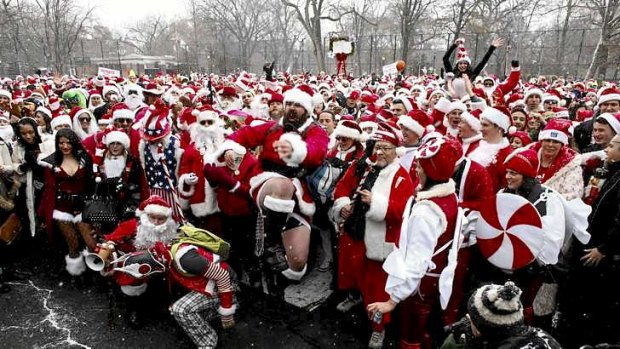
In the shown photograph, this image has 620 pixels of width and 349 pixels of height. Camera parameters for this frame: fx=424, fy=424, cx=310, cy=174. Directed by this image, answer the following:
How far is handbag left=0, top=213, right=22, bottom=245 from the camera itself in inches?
210

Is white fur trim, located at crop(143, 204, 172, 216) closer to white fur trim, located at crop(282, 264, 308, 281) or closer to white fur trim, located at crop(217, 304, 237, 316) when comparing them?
white fur trim, located at crop(217, 304, 237, 316)

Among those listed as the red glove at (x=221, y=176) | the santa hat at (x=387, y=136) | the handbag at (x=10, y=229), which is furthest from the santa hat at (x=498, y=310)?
the handbag at (x=10, y=229)

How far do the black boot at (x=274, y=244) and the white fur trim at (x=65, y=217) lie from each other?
2.20 m

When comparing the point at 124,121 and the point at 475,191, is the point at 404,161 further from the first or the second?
the point at 124,121

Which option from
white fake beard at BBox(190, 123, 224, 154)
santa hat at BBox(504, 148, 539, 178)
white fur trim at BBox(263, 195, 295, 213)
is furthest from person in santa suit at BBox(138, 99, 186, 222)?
santa hat at BBox(504, 148, 539, 178)

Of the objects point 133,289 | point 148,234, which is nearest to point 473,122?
point 148,234

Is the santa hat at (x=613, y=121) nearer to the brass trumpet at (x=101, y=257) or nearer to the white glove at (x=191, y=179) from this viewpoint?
the white glove at (x=191, y=179)

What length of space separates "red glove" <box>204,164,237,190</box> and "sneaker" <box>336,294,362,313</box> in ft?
5.65

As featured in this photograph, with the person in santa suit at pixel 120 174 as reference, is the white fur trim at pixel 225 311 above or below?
below

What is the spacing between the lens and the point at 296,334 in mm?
3977

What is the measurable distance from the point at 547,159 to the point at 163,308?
13.8 ft

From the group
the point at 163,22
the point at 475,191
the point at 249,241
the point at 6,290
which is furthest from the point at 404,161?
the point at 163,22

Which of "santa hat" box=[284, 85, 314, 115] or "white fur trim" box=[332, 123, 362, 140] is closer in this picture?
"white fur trim" box=[332, 123, 362, 140]

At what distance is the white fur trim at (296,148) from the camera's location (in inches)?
163
